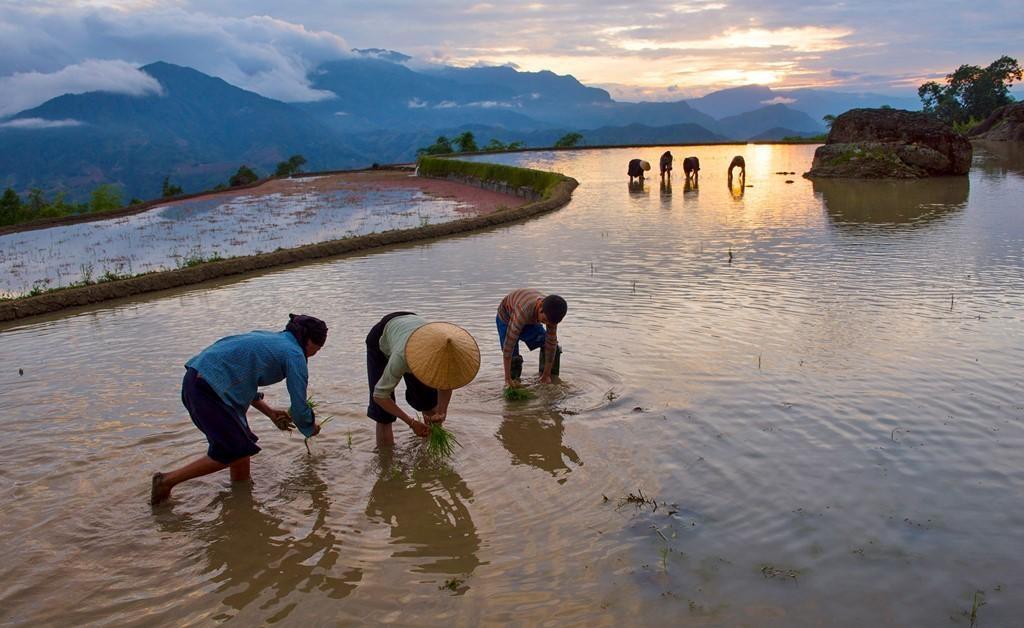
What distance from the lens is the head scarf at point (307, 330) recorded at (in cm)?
430

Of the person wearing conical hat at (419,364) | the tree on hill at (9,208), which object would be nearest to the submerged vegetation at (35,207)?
the tree on hill at (9,208)

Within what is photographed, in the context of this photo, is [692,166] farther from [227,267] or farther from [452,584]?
[452,584]

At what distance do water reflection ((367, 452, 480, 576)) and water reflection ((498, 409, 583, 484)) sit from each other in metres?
0.52

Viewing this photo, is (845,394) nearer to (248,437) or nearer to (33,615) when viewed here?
(248,437)

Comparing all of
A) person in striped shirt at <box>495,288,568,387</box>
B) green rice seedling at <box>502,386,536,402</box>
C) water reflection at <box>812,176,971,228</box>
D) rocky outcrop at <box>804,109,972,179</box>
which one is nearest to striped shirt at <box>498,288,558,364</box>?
person in striped shirt at <box>495,288,568,387</box>

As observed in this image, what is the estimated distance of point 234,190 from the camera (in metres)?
30.5

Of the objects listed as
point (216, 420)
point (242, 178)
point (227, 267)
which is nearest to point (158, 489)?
point (216, 420)

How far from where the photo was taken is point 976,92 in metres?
53.9

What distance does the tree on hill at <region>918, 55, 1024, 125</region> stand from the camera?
5312 cm

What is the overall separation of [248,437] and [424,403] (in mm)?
1053

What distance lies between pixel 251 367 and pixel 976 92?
203ft

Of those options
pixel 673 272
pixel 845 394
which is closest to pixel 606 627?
pixel 845 394

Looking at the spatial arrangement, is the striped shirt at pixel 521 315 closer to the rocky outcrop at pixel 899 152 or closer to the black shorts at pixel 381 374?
the black shorts at pixel 381 374

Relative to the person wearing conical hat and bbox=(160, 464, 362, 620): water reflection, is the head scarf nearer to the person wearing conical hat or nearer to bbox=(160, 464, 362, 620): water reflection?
the person wearing conical hat
